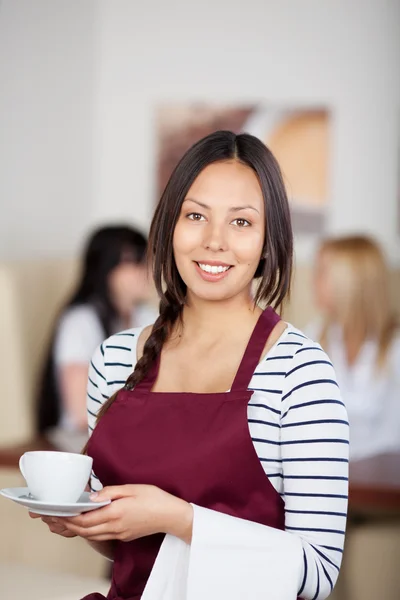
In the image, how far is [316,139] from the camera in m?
3.92

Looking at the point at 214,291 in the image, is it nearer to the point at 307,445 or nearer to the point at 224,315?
the point at 224,315

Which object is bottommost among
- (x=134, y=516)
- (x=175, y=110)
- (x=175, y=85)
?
(x=134, y=516)

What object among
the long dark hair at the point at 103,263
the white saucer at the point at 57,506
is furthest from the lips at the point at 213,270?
the long dark hair at the point at 103,263

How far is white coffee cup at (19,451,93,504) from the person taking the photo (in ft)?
3.62

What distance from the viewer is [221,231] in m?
1.20

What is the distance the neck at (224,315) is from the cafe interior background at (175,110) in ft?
6.84

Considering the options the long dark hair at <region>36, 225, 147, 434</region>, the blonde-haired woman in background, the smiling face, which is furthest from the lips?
the long dark hair at <region>36, 225, 147, 434</region>

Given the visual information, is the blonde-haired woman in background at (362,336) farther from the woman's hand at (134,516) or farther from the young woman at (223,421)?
the woman's hand at (134,516)

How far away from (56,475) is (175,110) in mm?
3121

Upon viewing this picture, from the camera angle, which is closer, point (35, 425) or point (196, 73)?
point (35, 425)

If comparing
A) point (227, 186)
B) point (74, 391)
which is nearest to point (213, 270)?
point (227, 186)

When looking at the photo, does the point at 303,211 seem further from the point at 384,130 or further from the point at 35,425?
the point at 35,425

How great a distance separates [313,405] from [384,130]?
288cm

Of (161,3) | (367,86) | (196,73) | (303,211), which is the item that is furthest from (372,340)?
(161,3)
